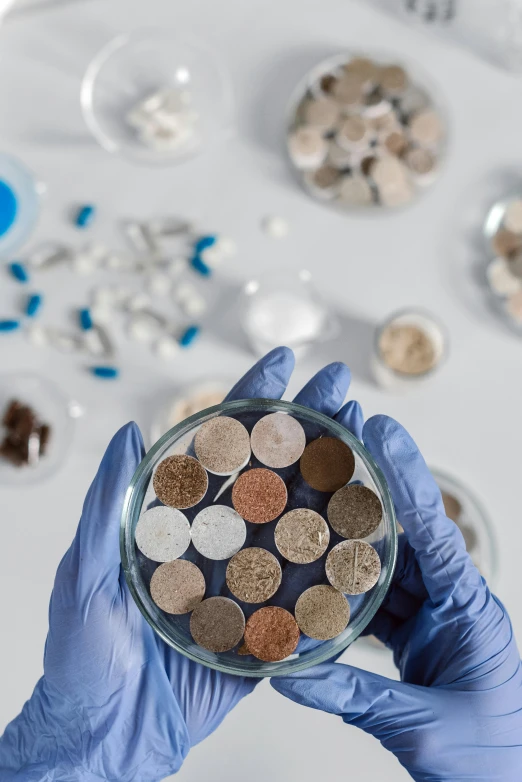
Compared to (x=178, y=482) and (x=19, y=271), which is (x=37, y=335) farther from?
(x=178, y=482)

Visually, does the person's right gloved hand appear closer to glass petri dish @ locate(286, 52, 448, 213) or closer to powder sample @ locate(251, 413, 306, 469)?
powder sample @ locate(251, 413, 306, 469)

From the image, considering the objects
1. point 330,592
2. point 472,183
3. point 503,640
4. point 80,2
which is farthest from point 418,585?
point 80,2

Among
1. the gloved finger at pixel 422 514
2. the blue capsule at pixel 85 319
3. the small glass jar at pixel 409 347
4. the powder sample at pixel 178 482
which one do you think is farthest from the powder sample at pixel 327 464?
the blue capsule at pixel 85 319

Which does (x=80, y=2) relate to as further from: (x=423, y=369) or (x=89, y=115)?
(x=423, y=369)

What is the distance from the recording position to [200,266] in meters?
2.35

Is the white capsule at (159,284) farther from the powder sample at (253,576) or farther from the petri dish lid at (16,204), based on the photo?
the powder sample at (253,576)

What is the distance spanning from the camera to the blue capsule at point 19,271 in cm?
236

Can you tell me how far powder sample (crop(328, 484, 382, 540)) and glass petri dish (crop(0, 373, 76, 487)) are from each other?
1.13 meters

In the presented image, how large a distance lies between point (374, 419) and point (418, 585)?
0.51 metres

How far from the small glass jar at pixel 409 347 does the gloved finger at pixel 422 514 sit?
620 millimetres

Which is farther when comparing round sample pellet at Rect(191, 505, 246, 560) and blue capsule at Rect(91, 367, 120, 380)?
blue capsule at Rect(91, 367, 120, 380)

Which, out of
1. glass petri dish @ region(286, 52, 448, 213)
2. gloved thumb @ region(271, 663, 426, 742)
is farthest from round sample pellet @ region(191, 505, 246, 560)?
glass petri dish @ region(286, 52, 448, 213)

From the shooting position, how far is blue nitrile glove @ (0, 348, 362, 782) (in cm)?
166

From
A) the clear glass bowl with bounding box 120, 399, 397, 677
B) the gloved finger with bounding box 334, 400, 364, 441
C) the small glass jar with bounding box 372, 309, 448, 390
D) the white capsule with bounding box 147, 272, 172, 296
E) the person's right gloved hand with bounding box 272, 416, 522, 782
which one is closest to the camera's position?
the clear glass bowl with bounding box 120, 399, 397, 677
